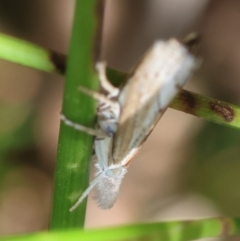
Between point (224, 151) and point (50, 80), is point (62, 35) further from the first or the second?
point (224, 151)

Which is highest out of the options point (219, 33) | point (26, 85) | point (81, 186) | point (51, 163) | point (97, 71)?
point (97, 71)

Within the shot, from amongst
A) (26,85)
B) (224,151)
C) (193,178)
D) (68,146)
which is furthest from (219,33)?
(68,146)

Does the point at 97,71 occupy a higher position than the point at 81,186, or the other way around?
the point at 97,71

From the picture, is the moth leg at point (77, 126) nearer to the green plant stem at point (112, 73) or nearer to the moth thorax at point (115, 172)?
the green plant stem at point (112, 73)

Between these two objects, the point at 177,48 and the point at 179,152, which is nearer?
the point at 177,48

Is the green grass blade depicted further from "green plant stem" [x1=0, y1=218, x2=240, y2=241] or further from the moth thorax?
the moth thorax

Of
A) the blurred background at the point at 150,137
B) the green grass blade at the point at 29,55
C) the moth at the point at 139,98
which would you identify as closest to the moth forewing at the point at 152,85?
the moth at the point at 139,98
